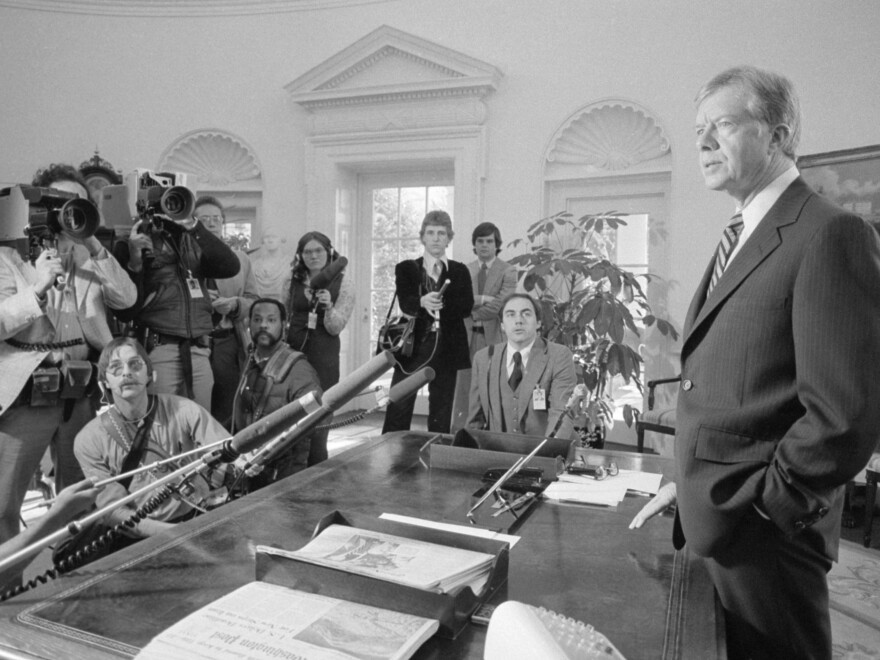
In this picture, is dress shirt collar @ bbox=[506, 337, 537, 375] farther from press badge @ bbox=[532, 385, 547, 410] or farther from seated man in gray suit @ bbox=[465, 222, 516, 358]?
seated man in gray suit @ bbox=[465, 222, 516, 358]

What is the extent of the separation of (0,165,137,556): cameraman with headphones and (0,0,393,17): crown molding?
152 inches

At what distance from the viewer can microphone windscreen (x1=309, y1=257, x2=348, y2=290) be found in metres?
3.61

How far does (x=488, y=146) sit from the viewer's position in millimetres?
5191

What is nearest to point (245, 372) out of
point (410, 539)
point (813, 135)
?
point (410, 539)

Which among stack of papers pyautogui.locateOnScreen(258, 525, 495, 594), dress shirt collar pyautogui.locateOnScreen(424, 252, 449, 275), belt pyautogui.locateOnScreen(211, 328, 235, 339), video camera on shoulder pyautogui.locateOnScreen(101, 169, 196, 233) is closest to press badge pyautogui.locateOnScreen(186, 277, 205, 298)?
video camera on shoulder pyautogui.locateOnScreen(101, 169, 196, 233)

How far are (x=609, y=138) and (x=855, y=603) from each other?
3.40 meters

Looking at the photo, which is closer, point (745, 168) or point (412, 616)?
point (412, 616)

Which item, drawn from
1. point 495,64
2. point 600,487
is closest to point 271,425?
point 600,487

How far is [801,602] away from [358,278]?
516 centimetres

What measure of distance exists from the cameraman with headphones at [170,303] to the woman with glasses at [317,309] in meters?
0.81

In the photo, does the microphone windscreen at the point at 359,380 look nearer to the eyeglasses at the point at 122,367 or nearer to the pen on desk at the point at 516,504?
the pen on desk at the point at 516,504

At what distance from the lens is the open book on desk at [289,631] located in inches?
32.7

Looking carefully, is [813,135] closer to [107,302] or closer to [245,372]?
[245,372]

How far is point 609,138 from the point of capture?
16.3 feet
